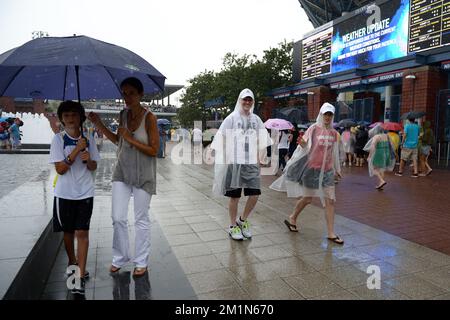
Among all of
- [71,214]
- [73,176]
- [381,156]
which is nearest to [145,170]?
[73,176]

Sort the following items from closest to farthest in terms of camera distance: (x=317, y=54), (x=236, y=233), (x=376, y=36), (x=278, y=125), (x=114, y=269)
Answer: (x=114, y=269) → (x=236, y=233) → (x=278, y=125) → (x=376, y=36) → (x=317, y=54)

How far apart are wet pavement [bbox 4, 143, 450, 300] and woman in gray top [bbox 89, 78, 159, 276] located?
444 mm

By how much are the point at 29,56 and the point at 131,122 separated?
0.95 metres

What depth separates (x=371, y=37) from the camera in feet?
55.9

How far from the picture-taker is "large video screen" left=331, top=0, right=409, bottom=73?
15.4m

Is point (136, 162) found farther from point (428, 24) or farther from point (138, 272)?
point (428, 24)

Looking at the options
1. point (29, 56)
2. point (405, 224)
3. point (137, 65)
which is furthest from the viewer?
point (405, 224)

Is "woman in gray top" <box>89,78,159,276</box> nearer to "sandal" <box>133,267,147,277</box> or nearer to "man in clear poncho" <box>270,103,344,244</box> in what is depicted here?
"sandal" <box>133,267,147,277</box>

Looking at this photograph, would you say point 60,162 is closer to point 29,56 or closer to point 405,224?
point 29,56

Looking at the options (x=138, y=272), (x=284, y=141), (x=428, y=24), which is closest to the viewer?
(x=138, y=272)

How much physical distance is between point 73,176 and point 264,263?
2076 millimetres

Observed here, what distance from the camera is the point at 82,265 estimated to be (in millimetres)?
3176

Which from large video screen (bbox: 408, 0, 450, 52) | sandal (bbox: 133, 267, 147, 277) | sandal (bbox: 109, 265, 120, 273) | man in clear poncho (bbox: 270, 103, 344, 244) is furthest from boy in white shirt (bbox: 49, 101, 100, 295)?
large video screen (bbox: 408, 0, 450, 52)
